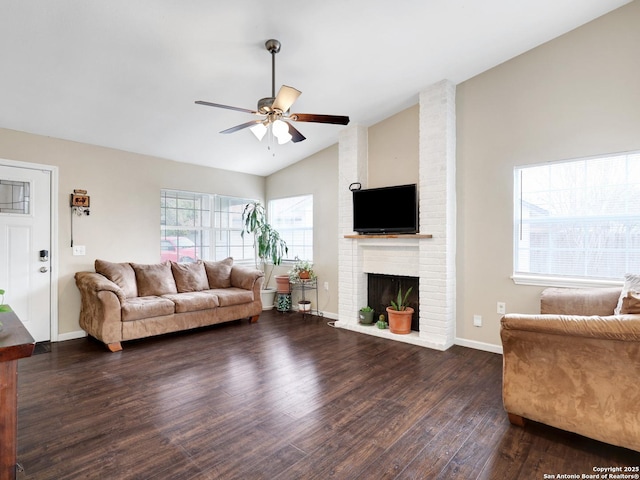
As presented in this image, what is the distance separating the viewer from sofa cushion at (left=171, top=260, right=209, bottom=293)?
4645 millimetres

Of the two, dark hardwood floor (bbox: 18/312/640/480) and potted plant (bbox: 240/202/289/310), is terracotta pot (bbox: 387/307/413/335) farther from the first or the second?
potted plant (bbox: 240/202/289/310)

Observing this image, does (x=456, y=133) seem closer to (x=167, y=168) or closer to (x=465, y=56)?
(x=465, y=56)

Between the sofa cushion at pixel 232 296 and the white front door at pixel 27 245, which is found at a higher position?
the white front door at pixel 27 245

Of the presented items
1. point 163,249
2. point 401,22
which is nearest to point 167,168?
point 163,249

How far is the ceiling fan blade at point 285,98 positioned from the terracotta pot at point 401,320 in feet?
8.83

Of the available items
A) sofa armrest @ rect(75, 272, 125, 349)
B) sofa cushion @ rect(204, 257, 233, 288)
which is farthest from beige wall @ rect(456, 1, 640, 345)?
sofa armrest @ rect(75, 272, 125, 349)

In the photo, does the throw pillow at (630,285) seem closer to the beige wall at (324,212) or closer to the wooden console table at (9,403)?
the beige wall at (324,212)

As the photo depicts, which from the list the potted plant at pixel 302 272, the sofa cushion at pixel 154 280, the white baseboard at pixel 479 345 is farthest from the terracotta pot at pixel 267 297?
the white baseboard at pixel 479 345

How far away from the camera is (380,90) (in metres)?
3.82

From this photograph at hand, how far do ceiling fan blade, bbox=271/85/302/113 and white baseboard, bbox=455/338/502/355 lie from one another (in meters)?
3.16

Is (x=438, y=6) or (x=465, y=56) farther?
(x=465, y=56)

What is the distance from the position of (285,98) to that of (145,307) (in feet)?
9.41

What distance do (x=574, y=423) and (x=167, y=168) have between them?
5.24 m

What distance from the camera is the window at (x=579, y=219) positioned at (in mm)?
2955
